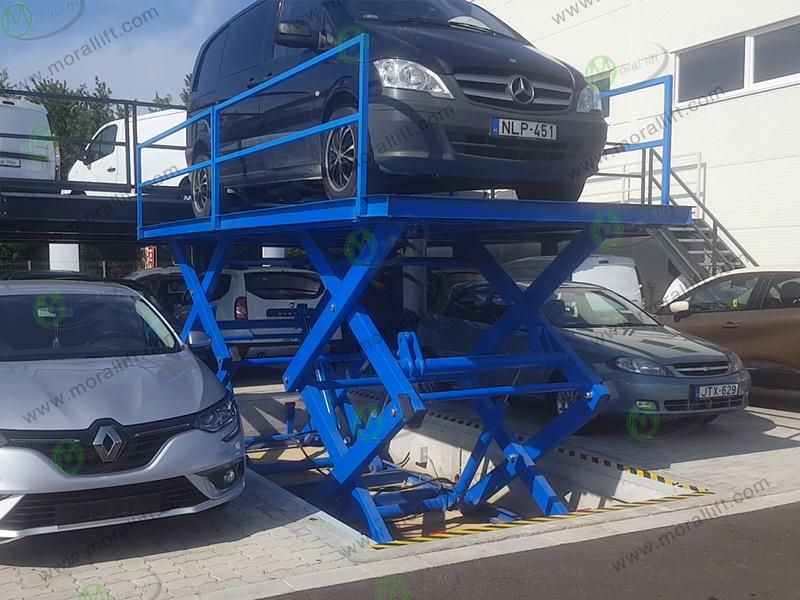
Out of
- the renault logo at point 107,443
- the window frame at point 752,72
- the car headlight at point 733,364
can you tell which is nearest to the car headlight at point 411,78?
the renault logo at point 107,443

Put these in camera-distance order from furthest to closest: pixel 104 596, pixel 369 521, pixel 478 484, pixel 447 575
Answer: pixel 478 484 < pixel 369 521 < pixel 447 575 < pixel 104 596

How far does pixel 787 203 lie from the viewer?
1218 centimetres

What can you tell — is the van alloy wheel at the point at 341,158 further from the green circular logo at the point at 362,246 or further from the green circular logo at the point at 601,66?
the green circular logo at the point at 601,66

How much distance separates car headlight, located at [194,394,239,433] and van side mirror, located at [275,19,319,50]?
2469 millimetres

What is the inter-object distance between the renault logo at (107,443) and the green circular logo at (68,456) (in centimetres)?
9

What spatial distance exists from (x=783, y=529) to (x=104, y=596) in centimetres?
401

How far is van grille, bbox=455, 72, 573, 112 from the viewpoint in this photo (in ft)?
17.2

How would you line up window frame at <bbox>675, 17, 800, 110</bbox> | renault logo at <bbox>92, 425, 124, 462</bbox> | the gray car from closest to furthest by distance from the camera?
renault logo at <bbox>92, 425, 124, 462</bbox>, the gray car, window frame at <bbox>675, 17, 800, 110</bbox>

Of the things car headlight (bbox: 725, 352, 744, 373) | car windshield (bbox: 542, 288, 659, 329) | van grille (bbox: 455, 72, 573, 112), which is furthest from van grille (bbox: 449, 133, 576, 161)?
car windshield (bbox: 542, 288, 659, 329)

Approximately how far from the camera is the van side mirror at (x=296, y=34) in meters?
5.66

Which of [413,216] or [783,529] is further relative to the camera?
[783,529]

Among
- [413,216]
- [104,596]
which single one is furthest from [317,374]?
[104,596]

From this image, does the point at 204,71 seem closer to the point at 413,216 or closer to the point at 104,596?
the point at 413,216

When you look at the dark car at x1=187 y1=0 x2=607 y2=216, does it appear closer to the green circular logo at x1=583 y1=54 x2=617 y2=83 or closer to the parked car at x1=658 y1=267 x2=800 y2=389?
the parked car at x1=658 y1=267 x2=800 y2=389
